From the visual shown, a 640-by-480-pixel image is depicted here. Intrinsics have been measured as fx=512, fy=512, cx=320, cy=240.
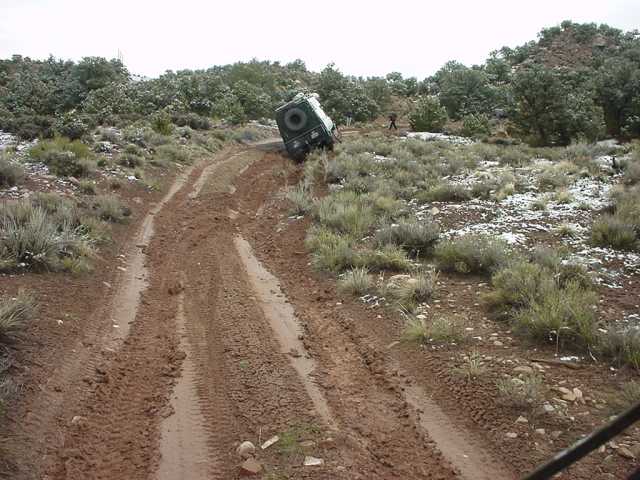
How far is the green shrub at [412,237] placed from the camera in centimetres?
926

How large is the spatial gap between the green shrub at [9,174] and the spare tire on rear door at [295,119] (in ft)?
36.2

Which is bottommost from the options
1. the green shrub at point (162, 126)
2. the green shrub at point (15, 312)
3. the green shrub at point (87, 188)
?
the green shrub at point (15, 312)

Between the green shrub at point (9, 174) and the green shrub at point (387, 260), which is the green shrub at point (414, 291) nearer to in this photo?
the green shrub at point (387, 260)

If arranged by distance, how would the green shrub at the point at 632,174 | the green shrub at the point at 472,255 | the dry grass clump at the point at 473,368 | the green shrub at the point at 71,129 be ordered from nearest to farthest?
the dry grass clump at the point at 473,368, the green shrub at the point at 472,255, the green shrub at the point at 632,174, the green shrub at the point at 71,129

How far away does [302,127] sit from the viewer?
2111 centimetres

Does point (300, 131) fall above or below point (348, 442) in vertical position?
above

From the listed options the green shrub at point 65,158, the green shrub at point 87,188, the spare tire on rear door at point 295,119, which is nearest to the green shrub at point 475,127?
the spare tire on rear door at point 295,119

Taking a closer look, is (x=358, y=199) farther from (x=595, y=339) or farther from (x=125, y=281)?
(x=595, y=339)

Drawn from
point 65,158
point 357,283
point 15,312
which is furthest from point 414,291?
point 65,158

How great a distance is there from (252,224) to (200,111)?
27053mm

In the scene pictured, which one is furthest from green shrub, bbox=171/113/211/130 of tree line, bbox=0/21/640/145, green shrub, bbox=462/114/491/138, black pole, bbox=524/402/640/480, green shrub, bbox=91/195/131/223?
black pole, bbox=524/402/640/480

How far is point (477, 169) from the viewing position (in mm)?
16125

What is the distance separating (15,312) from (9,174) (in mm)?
7651

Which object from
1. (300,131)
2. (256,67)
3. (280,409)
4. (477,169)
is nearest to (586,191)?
(477,169)
